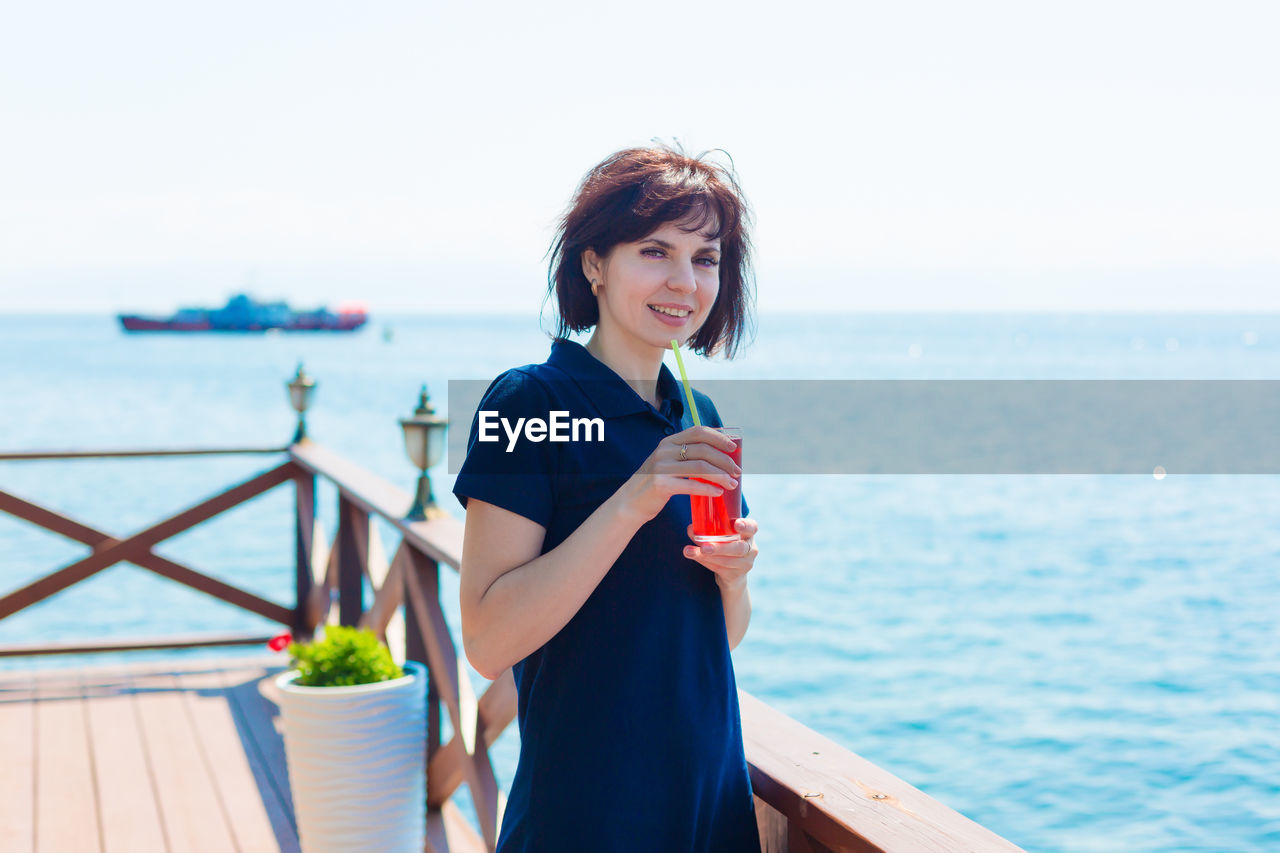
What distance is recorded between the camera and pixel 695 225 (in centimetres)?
121

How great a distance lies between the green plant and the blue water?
1.21 m

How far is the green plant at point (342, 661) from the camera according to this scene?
2.37m

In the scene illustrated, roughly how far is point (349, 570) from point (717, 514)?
3.07 meters

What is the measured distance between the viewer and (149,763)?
10.6ft

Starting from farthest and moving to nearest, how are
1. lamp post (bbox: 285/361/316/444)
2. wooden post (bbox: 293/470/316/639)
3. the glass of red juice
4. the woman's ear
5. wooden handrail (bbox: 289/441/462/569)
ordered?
lamp post (bbox: 285/361/316/444), wooden post (bbox: 293/470/316/639), wooden handrail (bbox: 289/441/462/569), the woman's ear, the glass of red juice

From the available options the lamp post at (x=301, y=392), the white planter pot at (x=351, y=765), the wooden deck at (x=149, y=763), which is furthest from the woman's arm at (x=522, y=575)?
the lamp post at (x=301, y=392)

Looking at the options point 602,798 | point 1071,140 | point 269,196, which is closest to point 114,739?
point 602,798

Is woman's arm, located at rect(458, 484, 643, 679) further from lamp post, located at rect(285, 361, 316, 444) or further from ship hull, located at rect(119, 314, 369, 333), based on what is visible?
ship hull, located at rect(119, 314, 369, 333)

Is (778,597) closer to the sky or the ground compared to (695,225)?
closer to the ground

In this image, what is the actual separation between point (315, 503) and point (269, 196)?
82.0m

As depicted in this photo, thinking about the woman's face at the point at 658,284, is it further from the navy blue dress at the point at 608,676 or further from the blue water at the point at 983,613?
the blue water at the point at 983,613

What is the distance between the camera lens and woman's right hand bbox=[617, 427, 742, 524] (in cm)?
102

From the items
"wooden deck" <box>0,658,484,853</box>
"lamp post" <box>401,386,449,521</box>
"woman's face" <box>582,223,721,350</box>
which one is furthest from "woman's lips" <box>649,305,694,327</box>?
"lamp post" <box>401,386,449,521</box>

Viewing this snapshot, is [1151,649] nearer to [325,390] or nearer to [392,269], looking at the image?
[325,390]
